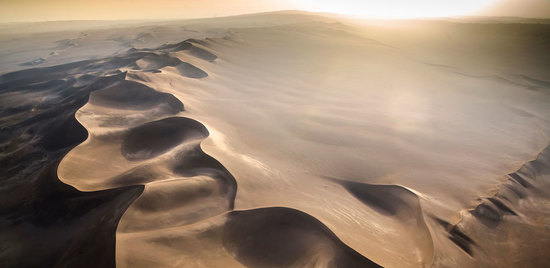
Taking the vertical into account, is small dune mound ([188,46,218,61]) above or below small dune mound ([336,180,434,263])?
above

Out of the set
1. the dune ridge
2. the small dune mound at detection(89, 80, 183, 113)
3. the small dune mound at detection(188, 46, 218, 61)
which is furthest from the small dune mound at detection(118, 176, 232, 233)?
the small dune mound at detection(188, 46, 218, 61)

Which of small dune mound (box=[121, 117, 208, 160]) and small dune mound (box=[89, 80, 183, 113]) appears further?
small dune mound (box=[89, 80, 183, 113])

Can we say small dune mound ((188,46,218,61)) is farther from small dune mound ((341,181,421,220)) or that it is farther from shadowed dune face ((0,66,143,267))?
small dune mound ((341,181,421,220))

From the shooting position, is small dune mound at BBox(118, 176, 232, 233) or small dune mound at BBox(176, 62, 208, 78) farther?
small dune mound at BBox(176, 62, 208, 78)

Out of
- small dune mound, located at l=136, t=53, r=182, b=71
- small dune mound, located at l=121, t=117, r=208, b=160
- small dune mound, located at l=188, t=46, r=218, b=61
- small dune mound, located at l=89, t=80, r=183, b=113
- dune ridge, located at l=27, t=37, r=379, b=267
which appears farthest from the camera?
small dune mound, located at l=188, t=46, r=218, b=61

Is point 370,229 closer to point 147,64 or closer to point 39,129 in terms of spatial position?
point 39,129

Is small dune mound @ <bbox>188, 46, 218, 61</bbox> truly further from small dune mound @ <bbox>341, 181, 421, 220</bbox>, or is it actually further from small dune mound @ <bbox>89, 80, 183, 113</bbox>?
small dune mound @ <bbox>341, 181, 421, 220</bbox>

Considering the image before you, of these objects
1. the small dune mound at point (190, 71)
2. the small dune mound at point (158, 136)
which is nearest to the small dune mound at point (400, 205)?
the small dune mound at point (158, 136)

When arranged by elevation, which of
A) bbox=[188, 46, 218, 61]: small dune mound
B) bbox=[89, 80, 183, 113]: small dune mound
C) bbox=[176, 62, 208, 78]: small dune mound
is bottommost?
bbox=[89, 80, 183, 113]: small dune mound

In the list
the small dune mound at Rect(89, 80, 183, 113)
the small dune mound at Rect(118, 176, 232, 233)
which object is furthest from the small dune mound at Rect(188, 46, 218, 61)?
the small dune mound at Rect(118, 176, 232, 233)

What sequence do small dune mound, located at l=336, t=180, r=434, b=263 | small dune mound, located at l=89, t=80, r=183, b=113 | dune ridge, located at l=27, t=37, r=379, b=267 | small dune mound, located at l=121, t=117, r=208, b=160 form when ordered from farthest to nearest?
small dune mound, located at l=89, t=80, r=183, b=113 → small dune mound, located at l=121, t=117, r=208, b=160 → small dune mound, located at l=336, t=180, r=434, b=263 → dune ridge, located at l=27, t=37, r=379, b=267
